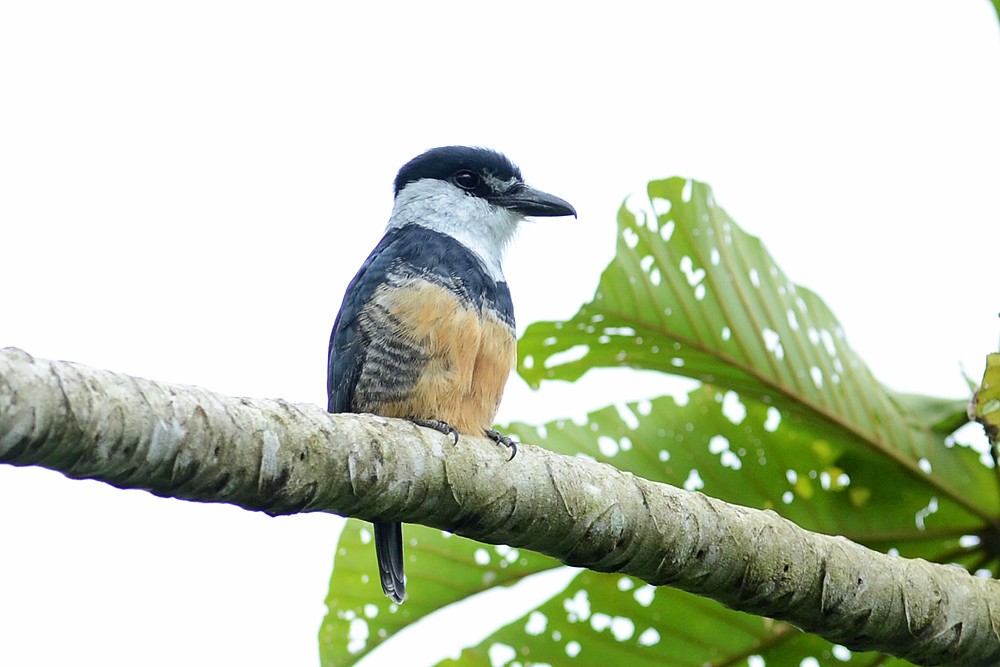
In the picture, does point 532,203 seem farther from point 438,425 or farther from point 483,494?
point 483,494

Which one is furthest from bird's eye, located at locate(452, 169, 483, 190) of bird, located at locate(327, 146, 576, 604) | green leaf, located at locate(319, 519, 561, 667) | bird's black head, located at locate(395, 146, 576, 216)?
green leaf, located at locate(319, 519, 561, 667)

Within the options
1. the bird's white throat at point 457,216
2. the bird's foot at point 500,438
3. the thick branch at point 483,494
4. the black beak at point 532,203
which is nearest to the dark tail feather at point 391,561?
the bird's foot at point 500,438

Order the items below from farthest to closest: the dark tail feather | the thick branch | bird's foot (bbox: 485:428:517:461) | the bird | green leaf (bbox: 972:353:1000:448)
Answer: the dark tail feather < the bird < bird's foot (bbox: 485:428:517:461) < green leaf (bbox: 972:353:1000:448) < the thick branch

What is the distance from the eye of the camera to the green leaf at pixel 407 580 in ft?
12.6

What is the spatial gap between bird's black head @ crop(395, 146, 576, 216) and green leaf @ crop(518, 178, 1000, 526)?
54cm

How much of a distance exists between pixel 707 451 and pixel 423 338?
3.36 feet

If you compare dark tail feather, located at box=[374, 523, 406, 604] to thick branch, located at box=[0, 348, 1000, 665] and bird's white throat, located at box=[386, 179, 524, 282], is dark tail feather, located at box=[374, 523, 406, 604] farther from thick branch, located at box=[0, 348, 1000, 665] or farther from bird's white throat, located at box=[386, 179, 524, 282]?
thick branch, located at box=[0, 348, 1000, 665]

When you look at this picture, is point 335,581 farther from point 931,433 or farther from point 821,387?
point 931,433

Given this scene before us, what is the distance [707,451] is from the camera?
Answer: 153 inches

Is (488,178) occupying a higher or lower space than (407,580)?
higher

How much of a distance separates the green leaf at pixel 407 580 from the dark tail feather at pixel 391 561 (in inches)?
7.8

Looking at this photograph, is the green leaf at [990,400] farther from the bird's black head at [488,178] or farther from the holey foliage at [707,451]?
the bird's black head at [488,178]

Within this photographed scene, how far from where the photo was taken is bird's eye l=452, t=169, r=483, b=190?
174 inches

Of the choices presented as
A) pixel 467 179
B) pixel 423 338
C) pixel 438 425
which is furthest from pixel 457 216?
pixel 438 425
